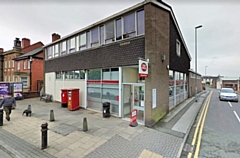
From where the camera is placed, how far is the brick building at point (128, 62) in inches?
280

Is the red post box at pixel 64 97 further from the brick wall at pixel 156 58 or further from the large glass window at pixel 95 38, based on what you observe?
the brick wall at pixel 156 58

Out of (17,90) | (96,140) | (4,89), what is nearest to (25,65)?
(17,90)

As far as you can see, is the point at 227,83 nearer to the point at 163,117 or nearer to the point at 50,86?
the point at 163,117

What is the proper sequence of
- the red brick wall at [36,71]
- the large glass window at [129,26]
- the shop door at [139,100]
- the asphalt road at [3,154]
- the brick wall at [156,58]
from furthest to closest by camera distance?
the red brick wall at [36,71] → the large glass window at [129,26] → the shop door at [139,100] → the brick wall at [156,58] → the asphalt road at [3,154]

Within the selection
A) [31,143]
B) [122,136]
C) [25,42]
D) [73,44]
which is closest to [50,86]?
[73,44]

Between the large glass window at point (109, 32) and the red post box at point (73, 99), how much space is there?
487 cm

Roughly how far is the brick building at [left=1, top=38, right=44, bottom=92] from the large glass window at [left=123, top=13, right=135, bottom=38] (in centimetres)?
1861

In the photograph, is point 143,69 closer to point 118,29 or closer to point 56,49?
point 118,29

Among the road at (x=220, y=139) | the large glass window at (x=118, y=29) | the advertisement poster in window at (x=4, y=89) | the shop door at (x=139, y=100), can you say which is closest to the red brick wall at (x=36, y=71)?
the advertisement poster in window at (x=4, y=89)

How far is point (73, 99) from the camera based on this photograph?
1056cm

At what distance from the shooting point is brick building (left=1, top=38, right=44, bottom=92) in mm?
21172

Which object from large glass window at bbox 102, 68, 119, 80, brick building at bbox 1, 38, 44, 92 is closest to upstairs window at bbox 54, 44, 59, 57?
large glass window at bbox 102, 68, 119, 80

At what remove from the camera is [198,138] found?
588 cm

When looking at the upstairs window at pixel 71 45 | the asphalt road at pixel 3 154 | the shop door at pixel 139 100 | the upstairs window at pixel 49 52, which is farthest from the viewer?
the upstairs window at pixel 49 52
